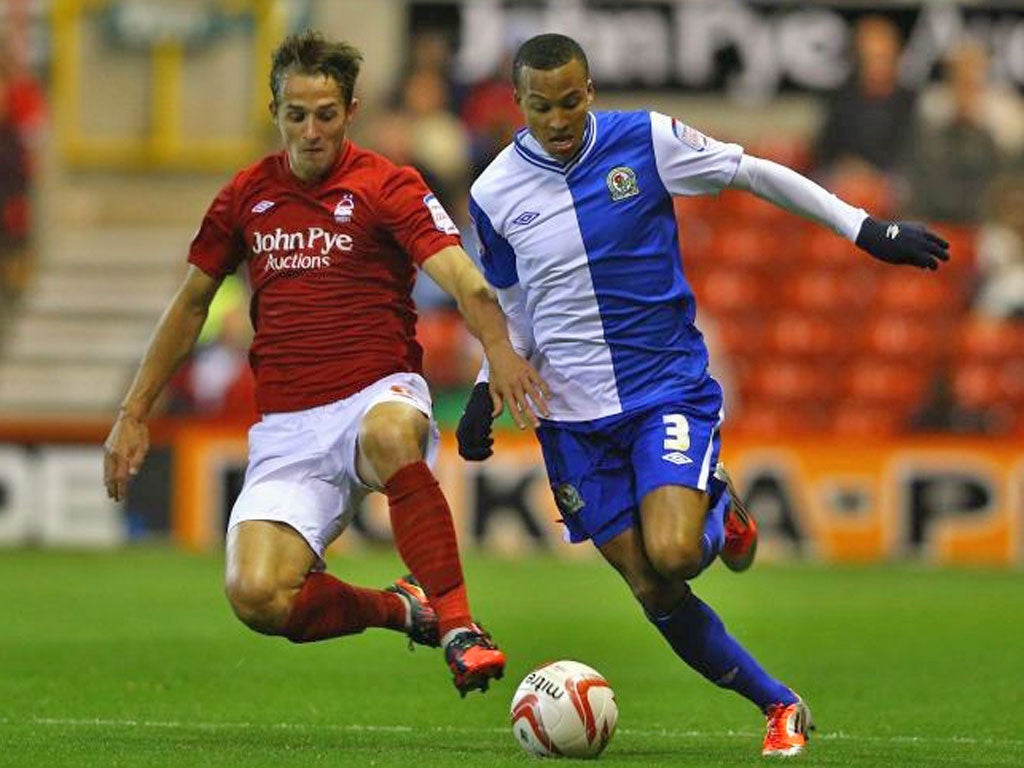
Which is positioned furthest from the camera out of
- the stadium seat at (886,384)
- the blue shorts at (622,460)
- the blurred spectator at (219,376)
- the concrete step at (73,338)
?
the concrete step at (73,338)

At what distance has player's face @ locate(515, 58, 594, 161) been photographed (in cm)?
747

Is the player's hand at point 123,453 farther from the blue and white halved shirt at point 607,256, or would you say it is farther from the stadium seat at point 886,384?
the stadium seat at point 886,384

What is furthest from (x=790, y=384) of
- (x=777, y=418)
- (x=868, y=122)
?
(x=868, y=122)

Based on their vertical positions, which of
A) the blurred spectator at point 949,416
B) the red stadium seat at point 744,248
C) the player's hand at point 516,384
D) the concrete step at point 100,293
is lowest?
the blurred spectator at point 949,416

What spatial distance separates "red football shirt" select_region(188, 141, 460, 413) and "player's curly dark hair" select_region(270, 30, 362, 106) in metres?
0.29

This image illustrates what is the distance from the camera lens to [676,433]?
7.56 metres

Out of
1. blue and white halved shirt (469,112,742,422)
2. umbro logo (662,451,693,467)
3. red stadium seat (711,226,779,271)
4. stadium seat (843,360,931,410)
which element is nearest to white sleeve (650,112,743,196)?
blue and white halved shirt (469,112,742,422)

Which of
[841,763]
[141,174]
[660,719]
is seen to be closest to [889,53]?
[141,174]

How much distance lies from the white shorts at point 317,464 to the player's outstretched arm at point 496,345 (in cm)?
44

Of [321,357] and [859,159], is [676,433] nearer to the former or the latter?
[321,357]

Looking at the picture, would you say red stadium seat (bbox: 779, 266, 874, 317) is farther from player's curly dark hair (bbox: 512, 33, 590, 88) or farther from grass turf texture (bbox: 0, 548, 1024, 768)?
player's curly dark hair (bbox: 512, 33, 590, 88)

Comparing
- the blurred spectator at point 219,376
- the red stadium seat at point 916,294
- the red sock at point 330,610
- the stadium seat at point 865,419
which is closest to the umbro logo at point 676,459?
the red sock at point 330,610

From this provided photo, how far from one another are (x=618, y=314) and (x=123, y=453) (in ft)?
5.53

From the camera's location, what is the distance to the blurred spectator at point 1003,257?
18969 millimetres
